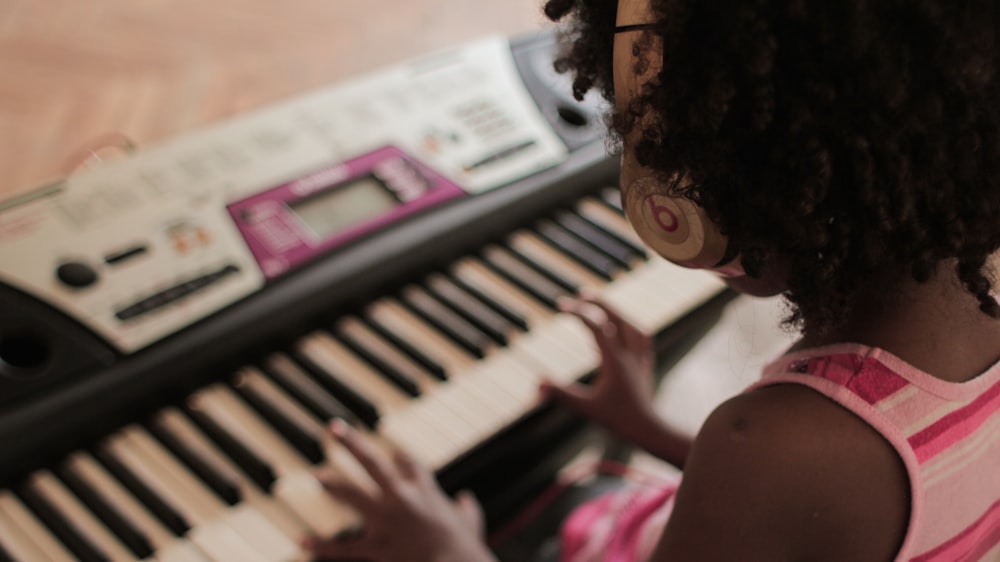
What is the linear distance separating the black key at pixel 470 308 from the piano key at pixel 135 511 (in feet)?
1.26

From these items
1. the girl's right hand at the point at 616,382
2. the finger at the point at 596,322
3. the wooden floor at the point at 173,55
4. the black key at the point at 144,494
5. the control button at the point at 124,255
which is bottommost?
the girl's right hand at the point at 616,382

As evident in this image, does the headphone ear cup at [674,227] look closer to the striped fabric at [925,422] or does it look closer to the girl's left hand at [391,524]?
the striped fabric at [925,422]

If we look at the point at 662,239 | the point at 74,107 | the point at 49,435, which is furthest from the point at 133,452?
the point at 74,107

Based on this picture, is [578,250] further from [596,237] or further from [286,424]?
[286,424]

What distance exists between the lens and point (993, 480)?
70 cm

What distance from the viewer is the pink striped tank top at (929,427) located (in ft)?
2.07

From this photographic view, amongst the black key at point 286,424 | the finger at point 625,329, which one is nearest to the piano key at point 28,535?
the black key at point 286,424

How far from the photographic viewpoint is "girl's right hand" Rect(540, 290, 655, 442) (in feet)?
3.43

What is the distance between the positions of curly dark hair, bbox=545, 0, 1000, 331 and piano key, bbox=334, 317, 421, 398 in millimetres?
461

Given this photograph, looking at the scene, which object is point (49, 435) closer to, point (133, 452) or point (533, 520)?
point (133, 452)

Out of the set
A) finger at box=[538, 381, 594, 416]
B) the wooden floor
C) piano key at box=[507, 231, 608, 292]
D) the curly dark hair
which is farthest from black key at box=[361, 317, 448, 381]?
the wooden floor

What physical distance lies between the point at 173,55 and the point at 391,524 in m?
1.68

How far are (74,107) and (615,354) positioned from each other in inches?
57.4

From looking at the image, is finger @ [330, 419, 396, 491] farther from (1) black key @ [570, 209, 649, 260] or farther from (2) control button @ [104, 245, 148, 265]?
(1) black key @ [570, 209, 649, 260]
